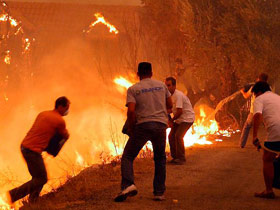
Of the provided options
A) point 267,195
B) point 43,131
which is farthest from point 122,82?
point 267,195

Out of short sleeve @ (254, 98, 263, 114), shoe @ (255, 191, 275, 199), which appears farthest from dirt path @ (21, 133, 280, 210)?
short sleeve @ (254, 98, 263, 114)

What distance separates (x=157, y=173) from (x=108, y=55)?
1822 cm

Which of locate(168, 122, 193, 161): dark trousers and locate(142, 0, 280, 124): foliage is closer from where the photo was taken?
locate(168, 122, 193, 161): dark trousers

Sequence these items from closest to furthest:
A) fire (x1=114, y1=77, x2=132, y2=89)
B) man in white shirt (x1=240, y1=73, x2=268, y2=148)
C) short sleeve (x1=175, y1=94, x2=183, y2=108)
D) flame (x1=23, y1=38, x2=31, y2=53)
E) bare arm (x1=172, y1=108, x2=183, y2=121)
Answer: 1. man in white shirt (x1=240, y1=73, x2=268, y2=148)
2. bare arm (x1=172, y1=108, x2=183, y2=121)
3. short sleeve (x1=175, y1=94, x2=183, y2=108)
4. fire (x1=114, y1=77, x2=132, y2=89)
5. flame (x1=23, y1=38, x2=31, y2=53)

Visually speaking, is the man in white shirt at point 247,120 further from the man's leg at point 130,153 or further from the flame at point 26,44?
the flame at point 26,44

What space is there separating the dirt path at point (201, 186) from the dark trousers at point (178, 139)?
0.32 metres

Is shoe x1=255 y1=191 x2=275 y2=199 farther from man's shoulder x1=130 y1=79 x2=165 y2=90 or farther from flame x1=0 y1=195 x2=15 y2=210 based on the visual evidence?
flame x1=0 y1=195 x2=15 y2=210

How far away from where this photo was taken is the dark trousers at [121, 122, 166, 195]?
7.16 m

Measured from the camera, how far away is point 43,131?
763cm

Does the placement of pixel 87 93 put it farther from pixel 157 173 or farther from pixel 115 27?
pixel 157 173

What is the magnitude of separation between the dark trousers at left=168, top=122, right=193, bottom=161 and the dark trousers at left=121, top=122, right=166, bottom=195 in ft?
11.5

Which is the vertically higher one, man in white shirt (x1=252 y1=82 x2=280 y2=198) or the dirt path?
man in white shirt (x1=252 y1=82 x2=280 y2=198)

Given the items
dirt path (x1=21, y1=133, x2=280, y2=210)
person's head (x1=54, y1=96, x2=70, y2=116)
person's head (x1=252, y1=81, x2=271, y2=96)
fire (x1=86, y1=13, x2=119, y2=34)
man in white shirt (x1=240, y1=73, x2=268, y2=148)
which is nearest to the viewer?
dirt path (x1=21, y1=133, x2=280, y2=210)

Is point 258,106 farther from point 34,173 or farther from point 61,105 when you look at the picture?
point 34,173
